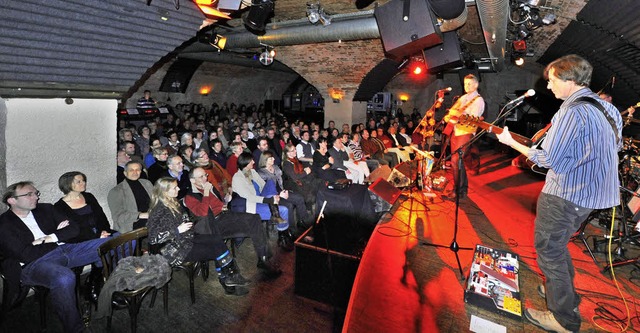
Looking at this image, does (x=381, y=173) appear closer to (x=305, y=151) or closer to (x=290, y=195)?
(x=305, y=151)

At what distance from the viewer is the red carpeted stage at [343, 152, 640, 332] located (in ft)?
8.54

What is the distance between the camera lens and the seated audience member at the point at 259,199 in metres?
4.52

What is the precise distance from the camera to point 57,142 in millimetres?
3650

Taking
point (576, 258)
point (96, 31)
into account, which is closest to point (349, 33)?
point (96, 31)

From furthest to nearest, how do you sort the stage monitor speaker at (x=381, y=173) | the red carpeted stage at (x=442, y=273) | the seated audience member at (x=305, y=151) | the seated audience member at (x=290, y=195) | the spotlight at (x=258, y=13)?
1. the seated audience member at (x=305, y=151)
2. the stage monitor speaker at (x=381, y=173)
3. the seated audience member at (x=290, y=195)
4. the spotlight at (x=258, y=13)
5. the red carpeted stage at (x=442, y=273)

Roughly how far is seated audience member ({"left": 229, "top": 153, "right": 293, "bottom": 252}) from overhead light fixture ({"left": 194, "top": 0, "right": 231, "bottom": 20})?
1.91m

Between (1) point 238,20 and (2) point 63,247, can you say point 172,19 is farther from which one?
(1) point 238,20

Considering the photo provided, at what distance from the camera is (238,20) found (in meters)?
7.14

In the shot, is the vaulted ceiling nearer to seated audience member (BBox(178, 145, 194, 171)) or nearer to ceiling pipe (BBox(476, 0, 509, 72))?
ceiling pipe (BBox(476, 0, 509, 72))

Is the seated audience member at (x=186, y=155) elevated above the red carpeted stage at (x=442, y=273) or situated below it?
above

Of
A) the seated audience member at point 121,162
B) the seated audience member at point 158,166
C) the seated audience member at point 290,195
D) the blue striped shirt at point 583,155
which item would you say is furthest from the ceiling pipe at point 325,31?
the seated audience member at point 121,162

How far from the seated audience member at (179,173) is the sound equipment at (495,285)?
3.76m

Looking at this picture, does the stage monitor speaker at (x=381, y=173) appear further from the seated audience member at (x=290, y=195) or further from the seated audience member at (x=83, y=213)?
the seated audience member at (x=83, y=213)

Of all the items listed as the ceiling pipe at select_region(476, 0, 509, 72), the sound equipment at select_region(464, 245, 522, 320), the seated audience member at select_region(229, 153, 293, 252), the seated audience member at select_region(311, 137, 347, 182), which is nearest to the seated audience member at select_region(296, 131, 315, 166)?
the seated audience member at select_region(311, 137, 347, 182)
